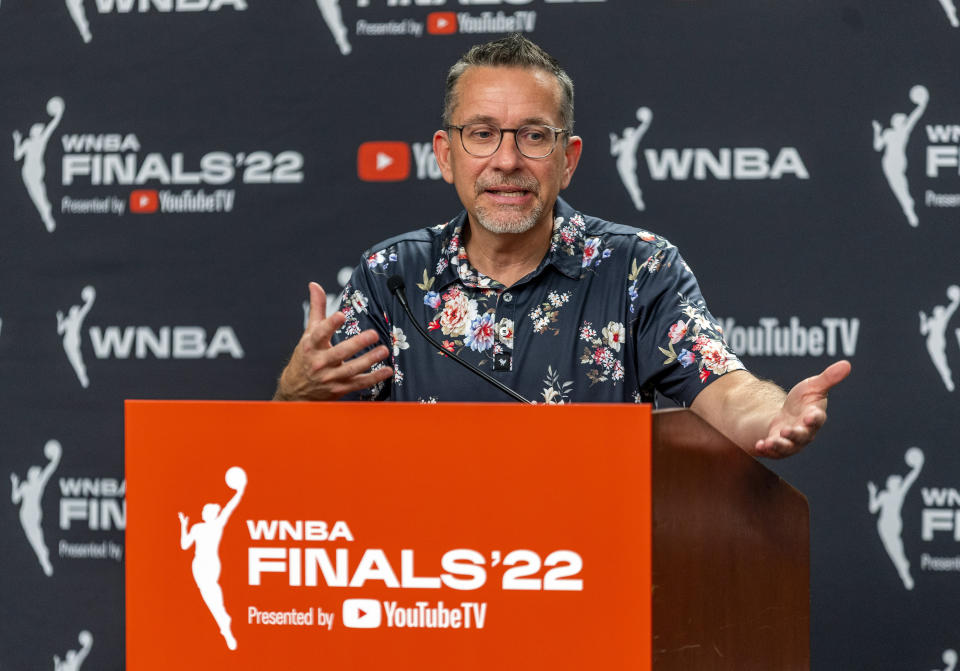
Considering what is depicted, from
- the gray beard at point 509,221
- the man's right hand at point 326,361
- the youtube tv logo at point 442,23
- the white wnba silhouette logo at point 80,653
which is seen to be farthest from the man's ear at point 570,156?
the white wnba silhouette logo at point 80,653

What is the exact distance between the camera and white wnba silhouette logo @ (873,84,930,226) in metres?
2.45

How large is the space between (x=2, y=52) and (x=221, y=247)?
33.9 inches

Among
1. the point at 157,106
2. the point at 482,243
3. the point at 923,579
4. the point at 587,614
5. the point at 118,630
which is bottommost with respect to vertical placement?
the point at 118,630

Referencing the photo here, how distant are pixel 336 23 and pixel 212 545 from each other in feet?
6.35

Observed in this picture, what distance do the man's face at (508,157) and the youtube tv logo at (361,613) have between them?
88cm

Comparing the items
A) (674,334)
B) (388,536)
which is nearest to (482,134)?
(674,334)

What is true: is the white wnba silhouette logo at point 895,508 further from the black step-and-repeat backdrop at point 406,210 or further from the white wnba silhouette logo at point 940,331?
the white wnba silhouette logo at point 940,331

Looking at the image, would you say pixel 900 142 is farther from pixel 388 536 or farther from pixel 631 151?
pixel 388 536

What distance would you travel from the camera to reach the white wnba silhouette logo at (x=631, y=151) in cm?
254

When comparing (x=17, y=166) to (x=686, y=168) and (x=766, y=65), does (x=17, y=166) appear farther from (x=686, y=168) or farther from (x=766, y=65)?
(x=766, y=65)

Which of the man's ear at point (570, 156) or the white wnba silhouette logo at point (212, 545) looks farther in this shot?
the man's ear at point (570, 156)

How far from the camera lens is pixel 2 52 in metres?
2.75

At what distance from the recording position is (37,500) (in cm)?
274

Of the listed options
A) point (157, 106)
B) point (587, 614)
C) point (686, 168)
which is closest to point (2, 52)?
point (157, 106)
